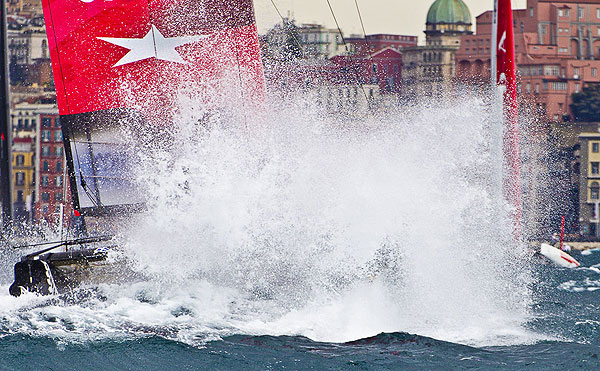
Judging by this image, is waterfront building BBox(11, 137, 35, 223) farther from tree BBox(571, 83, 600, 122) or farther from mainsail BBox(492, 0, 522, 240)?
mainsail BBox(492, 0, 522, 240)

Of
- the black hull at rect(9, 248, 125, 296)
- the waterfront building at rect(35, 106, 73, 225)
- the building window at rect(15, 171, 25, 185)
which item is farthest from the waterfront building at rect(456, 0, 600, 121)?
the black hull at rect(9, 248, 125, 296)

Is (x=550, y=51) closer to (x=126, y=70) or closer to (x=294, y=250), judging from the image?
(x=126, y=70)

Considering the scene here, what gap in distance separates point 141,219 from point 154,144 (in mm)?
1003

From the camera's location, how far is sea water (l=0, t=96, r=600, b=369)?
1146 cm

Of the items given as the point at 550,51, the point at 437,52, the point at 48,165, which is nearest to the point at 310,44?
the point at 48,165

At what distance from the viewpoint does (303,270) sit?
12953 millimetres

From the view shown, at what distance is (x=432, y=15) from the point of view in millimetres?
82625

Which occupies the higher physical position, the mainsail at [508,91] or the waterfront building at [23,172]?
the mainsail at [508,91]

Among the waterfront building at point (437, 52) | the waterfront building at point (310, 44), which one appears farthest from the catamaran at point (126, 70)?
the waterfront building at point (437, 52)

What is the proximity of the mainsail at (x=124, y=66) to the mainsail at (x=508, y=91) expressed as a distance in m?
3.99

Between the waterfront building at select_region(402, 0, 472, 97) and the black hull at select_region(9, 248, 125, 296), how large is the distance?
38384mm

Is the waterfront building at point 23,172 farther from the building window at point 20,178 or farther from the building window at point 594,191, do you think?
the building window at point 594,191

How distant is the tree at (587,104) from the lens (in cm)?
6669

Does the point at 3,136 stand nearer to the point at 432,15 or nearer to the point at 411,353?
the point at 411,353
